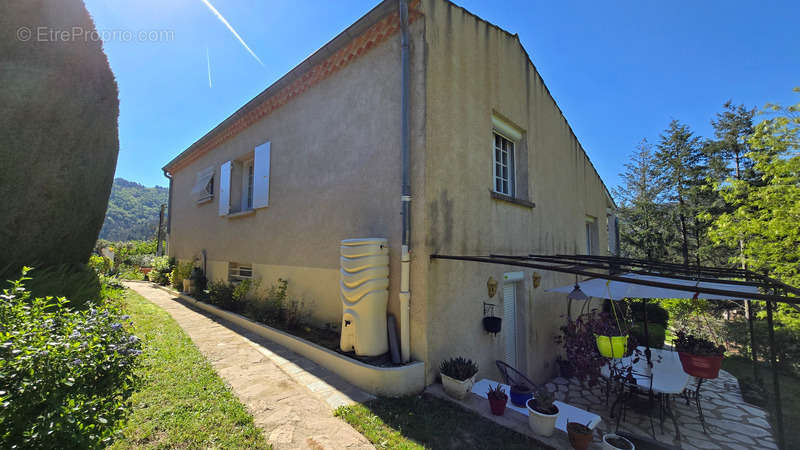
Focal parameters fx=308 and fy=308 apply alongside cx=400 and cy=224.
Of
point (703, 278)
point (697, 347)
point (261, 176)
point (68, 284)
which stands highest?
point (261, 176)

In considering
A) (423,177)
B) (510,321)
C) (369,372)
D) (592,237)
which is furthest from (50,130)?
(592,237)

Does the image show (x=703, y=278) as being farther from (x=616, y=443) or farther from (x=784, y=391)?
(x=784, y=391)

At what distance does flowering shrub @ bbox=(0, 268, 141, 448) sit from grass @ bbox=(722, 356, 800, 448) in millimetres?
9121

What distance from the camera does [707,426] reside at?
17.8ft

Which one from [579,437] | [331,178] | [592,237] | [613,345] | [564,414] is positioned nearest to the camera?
[579,437]

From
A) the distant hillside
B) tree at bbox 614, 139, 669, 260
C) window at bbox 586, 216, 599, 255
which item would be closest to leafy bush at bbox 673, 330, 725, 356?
window at bbox 586, 216, 599, 255

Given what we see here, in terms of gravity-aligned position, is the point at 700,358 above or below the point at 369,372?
above

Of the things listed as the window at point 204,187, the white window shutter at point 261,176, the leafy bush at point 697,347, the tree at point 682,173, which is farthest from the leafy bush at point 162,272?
the tree at point 682,173

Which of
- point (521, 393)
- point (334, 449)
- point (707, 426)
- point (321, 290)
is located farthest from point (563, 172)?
point (334, 449)

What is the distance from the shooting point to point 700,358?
449 cm

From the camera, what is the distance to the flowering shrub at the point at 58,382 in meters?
1.78

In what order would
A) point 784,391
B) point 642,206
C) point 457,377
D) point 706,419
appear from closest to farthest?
point 457,377 → point 706,419 → point 784,391 → point 642,206

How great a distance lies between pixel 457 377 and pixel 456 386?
0.11 metres

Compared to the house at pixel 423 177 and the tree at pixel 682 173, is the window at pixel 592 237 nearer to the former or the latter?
the house at pixel 423 177
